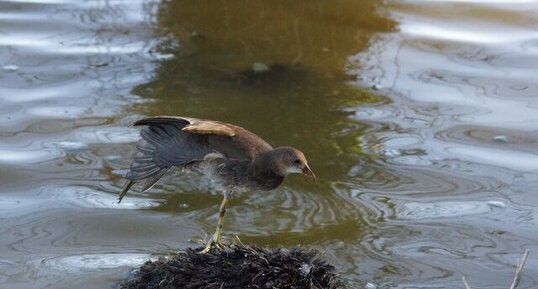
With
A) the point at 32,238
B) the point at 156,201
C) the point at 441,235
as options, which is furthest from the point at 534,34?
the point at 32,238

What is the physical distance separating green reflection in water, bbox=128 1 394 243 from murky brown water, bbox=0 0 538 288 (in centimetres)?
2

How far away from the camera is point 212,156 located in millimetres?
4121

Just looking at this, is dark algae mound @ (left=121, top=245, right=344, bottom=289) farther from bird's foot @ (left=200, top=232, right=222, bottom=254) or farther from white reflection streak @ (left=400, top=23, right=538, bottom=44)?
white reflection streak @ (left=400, top=23, right=538, bottom=44)

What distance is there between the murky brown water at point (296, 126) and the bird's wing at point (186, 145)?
2.34 ft

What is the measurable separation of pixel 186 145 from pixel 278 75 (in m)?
2.82

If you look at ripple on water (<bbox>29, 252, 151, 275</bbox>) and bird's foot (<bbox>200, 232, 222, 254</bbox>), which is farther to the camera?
ripple on water (<bbox>29, 252, 151, 275</bbox>)

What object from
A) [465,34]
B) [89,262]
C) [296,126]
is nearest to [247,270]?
[89,262]

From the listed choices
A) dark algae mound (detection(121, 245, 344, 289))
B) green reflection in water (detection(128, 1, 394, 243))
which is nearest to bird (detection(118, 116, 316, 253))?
dark algae mound (detection(121, 245, 344, 289))

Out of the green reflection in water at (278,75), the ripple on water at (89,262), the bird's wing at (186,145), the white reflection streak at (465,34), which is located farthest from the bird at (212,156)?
the white reflection streak at (465,34)

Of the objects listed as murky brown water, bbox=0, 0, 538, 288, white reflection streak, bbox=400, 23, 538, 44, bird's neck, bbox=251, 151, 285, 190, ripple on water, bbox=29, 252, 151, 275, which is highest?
bird's neck, bbox=251, 151, 285, 190

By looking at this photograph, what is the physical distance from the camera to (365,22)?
790 cm

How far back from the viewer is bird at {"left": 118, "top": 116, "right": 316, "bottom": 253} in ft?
13.4

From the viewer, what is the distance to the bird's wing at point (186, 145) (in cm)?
412

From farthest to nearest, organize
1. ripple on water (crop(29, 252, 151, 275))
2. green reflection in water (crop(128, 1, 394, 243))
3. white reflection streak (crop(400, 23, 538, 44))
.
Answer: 1. white reflection streak (crop(400, 23, 538, 44))
2. green reflection in water (crop(128, 1, 394, 243))
3. ripple on water (crop(29, 252, 151, 275))
